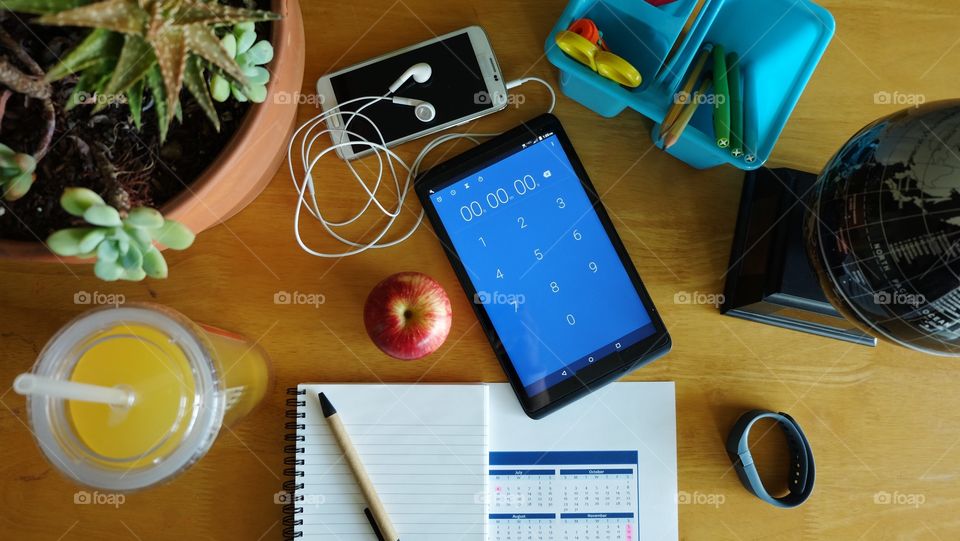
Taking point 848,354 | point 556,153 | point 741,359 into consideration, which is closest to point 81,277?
point 556,153

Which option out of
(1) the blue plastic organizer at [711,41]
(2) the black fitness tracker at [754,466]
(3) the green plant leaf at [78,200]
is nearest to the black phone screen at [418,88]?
(1) the blue plastic organizer at [711,41]

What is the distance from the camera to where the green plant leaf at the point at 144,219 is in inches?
18.6

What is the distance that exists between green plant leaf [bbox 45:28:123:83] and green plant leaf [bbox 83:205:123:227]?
0.29 feet

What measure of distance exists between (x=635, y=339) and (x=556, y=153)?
23cm

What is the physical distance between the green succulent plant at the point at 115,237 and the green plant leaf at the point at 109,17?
0.12 metres

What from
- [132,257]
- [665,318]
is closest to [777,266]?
[665,318]

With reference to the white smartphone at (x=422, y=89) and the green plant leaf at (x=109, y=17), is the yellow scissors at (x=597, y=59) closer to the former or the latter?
the white smartphone at (x=422, y=89)

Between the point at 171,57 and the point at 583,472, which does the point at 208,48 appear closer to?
the point at 171,57

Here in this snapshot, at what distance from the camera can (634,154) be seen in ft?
2.52

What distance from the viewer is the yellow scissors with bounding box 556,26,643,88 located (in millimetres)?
639

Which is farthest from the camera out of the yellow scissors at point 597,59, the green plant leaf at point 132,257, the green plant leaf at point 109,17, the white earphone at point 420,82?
the white earphone at point 420,82

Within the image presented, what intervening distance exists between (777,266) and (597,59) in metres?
0.28

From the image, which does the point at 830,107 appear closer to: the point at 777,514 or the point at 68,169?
the point at 777,514

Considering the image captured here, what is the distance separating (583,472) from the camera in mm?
744
